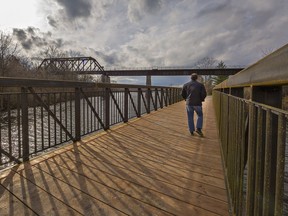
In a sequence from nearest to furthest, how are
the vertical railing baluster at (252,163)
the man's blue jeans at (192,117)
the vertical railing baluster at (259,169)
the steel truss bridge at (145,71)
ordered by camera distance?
the vertical railing baluster at (259,169)
the vertical railing baluster at (252,163)
the man's blue jeans at (192,117)
the steel truss bridge at (145,71)

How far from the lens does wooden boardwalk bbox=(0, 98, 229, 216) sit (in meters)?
2.13

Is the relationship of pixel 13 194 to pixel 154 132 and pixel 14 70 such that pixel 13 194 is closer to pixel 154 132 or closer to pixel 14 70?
pixel 154 132

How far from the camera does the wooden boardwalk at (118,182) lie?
83.9 inches

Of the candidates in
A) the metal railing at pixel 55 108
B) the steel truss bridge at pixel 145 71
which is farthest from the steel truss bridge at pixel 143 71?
the metal railing at pixel 55 108

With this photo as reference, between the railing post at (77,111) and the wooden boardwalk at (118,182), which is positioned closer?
the wooden boardwalk at (118,182)

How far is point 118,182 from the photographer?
2672 mm

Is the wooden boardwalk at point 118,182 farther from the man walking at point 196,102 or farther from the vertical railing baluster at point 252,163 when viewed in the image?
the man walking at point 196,102

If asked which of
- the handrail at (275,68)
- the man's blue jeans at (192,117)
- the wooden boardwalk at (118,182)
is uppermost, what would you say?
the handrail at (275,68)

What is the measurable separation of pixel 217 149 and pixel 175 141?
0.91 m

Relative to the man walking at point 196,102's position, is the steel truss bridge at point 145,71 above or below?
above

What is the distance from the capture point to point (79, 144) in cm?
433

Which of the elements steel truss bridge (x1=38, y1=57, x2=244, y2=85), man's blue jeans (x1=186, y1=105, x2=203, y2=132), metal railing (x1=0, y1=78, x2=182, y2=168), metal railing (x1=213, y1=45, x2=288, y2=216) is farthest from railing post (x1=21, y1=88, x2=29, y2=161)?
steel truss bridge (x1=38, y1=57, x2=244, y2=85)

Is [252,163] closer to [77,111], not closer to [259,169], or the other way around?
[259,169]

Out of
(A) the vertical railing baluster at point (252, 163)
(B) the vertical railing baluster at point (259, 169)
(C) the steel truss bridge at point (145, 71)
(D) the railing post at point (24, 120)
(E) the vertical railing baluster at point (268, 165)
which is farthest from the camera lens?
(C) the steel truss bridge at point (145, 71)
